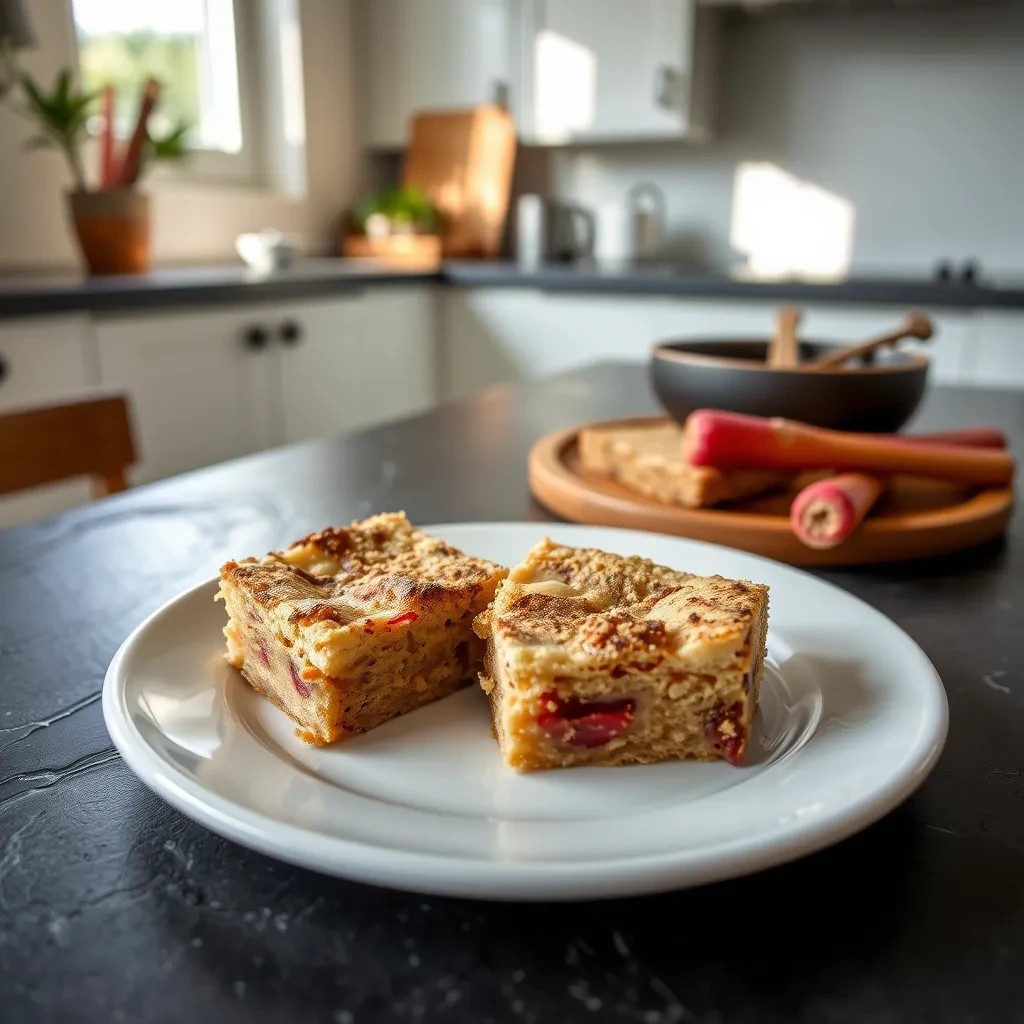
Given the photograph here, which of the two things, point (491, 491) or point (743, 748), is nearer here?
point (743, 748)

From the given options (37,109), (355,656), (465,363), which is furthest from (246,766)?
(465,363)

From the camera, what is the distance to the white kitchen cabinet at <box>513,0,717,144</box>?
3.11 metres

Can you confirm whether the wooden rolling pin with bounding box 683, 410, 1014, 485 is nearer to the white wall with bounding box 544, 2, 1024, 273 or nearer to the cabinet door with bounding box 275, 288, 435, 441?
the cabinet door with bounding box 275, 288, 435, 441

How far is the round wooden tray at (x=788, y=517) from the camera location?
0.85 m

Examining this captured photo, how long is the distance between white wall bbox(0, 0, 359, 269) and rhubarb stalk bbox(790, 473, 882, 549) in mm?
2478

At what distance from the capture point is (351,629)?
0.54 m

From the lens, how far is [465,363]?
3217 millimetres

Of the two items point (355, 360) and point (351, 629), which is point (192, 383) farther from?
point (351, 629)

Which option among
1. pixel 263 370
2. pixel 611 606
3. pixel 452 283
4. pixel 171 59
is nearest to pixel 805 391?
pixel 611 606

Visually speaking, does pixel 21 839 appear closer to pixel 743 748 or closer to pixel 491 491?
pixel 743 748

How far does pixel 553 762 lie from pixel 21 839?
26 centimetres

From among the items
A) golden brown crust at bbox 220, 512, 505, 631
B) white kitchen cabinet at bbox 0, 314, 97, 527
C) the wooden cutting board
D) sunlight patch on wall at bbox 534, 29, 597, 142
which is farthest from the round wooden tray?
the wooden cutting board

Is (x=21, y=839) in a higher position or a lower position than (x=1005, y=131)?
lower

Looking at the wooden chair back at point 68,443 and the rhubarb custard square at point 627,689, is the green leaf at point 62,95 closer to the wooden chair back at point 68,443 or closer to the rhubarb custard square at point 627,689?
the wooden chair back at point 68,443
